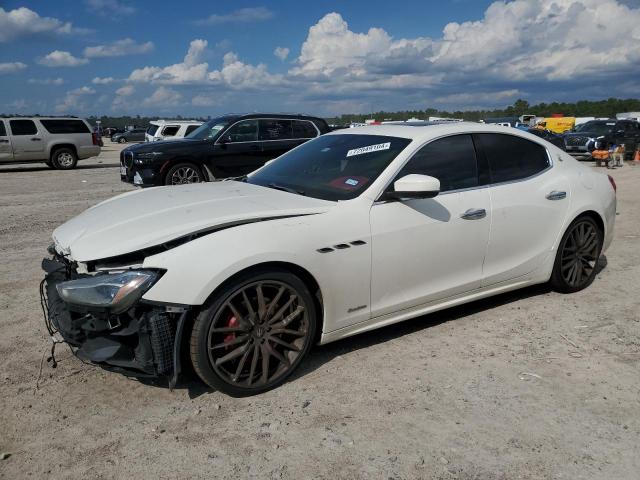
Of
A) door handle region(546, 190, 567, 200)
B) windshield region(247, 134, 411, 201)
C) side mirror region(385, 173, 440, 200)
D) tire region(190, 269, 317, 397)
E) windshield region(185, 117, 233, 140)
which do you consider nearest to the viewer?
tire region(190, 269, 317, 397)

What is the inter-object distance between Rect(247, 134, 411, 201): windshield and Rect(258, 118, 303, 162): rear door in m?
6.92

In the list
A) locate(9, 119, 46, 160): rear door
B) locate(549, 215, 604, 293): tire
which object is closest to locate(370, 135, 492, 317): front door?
locate(549, 215, 604, 293): tire

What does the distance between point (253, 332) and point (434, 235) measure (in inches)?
57.2

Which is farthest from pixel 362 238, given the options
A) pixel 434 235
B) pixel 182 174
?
pixel 182 174

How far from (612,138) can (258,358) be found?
2295 centimetres

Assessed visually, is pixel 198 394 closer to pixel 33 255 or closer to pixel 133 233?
pixel 133 233

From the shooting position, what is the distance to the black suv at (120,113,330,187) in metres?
10.5

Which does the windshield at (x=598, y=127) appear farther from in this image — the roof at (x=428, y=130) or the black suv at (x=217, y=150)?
the roof at (x=428, y=130)

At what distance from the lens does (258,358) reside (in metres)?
3.21

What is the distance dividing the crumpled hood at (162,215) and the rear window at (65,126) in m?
16.1

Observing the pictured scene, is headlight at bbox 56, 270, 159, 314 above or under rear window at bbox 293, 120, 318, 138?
under

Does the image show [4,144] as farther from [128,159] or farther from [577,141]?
[577,141]

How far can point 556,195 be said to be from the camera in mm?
4605

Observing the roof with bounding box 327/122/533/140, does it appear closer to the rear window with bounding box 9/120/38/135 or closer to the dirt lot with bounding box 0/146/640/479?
the dirt lot with bounding box 0/146/640/479
